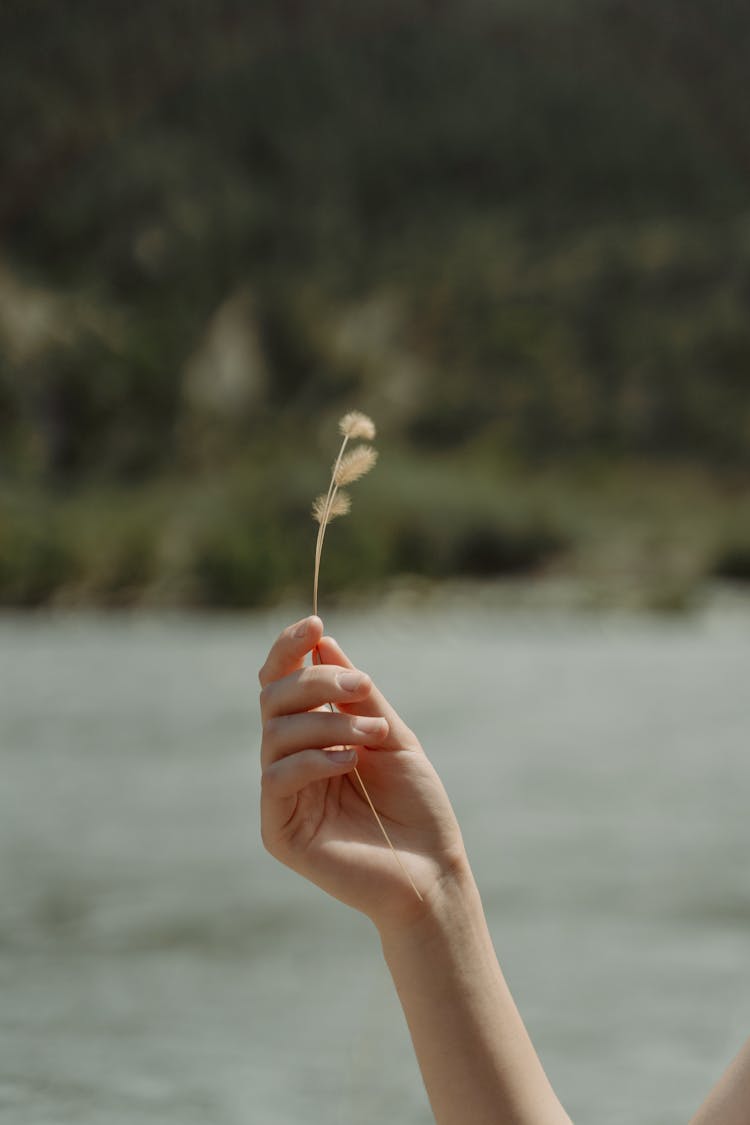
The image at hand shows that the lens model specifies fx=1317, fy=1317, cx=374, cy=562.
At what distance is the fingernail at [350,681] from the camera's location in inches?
23.6

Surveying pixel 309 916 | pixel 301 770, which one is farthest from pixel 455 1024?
pixel 309 916

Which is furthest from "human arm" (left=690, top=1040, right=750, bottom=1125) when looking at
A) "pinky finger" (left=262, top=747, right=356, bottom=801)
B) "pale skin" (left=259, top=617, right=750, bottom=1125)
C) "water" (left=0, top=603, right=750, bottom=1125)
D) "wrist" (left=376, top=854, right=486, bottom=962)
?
"water" (left=0, top=603, right=750, bottom=1125)

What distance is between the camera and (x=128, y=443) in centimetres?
2312

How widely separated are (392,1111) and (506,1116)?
50 cm

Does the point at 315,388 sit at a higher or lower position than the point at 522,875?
higher

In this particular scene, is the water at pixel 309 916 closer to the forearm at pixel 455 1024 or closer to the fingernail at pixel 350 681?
the forearm at pixel 455 1024

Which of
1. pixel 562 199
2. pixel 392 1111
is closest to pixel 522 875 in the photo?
pixel 392 1111

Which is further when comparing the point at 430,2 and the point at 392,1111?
the point at 430,2

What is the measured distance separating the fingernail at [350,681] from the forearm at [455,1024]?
12cm

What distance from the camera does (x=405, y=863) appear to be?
0.64 metres

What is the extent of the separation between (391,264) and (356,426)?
29514mm

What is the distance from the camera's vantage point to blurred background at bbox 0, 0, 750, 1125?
55.4 inches

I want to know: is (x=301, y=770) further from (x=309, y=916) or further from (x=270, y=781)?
(x=309, y=916)

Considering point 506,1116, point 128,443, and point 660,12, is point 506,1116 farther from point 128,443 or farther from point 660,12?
point 660,12
